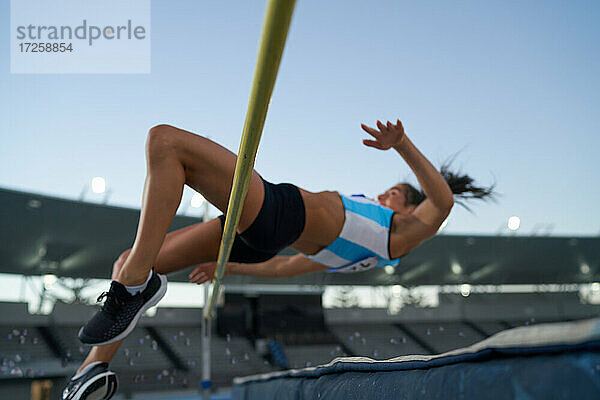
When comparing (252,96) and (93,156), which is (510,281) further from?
(252,96)

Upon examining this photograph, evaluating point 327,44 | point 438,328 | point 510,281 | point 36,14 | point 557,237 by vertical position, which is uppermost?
point 327,44

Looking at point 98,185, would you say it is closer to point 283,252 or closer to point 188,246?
point 283,252

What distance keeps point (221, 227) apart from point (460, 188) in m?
1.10

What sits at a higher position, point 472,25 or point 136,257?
point 472,25

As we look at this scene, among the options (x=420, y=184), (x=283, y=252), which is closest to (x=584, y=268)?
(x=283, y=252)

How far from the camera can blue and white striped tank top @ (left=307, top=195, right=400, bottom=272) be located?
4.83 feet

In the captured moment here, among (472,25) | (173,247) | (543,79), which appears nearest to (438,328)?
(543,79)

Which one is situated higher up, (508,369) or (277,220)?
(277,220)

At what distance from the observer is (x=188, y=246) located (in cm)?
143

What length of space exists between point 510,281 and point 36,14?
14880mm

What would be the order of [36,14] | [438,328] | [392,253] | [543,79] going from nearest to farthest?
[392,253] < [36,14] < [543,79] < [438,328]

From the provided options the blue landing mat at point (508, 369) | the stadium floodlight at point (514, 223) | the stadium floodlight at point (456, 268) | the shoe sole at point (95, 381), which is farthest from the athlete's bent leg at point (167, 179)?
the stadium floodlight at point (456, 268)

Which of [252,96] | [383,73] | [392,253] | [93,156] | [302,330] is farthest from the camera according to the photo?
[302,330]

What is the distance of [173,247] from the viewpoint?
140 centimetres
